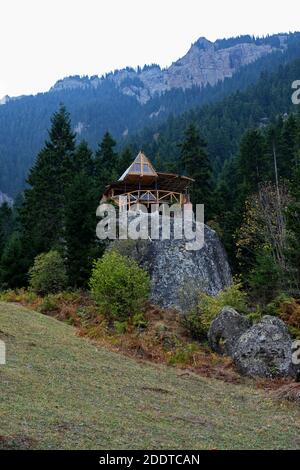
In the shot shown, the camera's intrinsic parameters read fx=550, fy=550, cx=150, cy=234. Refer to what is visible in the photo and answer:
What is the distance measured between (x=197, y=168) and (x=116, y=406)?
33.0 m

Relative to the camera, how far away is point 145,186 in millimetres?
37250

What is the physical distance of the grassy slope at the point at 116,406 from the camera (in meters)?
9.34

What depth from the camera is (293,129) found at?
49438 mm

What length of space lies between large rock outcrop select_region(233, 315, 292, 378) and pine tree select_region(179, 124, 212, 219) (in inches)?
885

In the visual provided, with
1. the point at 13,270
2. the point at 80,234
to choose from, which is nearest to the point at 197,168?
the point at 80,234

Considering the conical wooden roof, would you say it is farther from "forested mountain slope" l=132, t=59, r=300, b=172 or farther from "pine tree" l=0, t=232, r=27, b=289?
"forested mountain slope" l=132, t=59, r=300, b=172

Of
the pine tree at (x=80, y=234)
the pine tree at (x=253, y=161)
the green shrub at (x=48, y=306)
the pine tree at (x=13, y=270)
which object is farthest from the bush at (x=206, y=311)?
the pine tree at (x=253, y=161)

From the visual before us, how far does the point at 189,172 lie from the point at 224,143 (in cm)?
5082

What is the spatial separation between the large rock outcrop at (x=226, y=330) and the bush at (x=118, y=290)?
419cm

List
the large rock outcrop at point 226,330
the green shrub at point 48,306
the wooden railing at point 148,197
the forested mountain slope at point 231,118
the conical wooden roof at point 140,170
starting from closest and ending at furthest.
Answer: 1. the large rock outcrop at point 226,330
2. the green shrub at point 48,306
3. the wooden railing at point 148,197
4. the conical wooden roof at point 140,170
5. the forested mountain slope at point 231,118

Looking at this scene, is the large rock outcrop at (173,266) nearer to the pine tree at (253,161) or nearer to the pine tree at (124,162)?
the pine tree at (253,161)

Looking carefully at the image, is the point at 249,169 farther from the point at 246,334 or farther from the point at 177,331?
the point at 246,334

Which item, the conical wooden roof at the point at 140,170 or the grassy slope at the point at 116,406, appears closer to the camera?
the grassy slope at the point at 116,406
